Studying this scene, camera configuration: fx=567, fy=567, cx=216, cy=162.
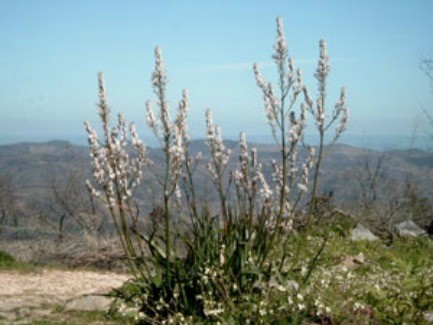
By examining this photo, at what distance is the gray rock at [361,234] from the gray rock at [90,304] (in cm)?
703

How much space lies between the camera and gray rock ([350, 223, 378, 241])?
43.5 feet

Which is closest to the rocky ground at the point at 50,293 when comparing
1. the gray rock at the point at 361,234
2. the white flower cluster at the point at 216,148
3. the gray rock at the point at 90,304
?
the gray rock at the point at 90,304

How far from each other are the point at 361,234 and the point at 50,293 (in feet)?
24.1

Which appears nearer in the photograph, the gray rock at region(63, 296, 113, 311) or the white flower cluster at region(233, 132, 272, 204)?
the white flower cluster at region(233, 132, 272, 204)

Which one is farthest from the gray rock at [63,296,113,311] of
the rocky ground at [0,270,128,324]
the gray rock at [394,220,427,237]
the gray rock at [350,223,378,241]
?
the gray rock at [394,220,427,237]

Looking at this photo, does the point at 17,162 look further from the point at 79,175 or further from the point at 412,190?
the point at 412,190

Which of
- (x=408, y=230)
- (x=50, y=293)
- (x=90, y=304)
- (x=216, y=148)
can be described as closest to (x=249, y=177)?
(x=216, y=148)

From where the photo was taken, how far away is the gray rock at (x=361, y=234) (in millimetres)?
13266

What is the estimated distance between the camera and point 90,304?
7.96 metres

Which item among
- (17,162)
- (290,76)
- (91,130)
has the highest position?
Answer: (290,76)

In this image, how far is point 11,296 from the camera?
9594 mm

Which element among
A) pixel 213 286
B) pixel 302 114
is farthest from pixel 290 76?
pixel 213 286

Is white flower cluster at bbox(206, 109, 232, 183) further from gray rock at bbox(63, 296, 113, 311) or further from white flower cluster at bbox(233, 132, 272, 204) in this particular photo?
gray rock at bbox(63, 296, 113, 311)

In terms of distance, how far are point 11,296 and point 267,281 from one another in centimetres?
518
